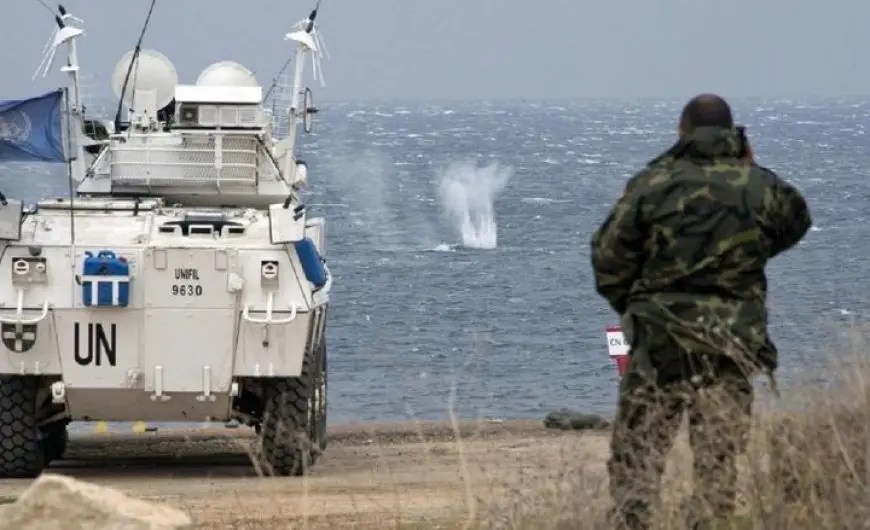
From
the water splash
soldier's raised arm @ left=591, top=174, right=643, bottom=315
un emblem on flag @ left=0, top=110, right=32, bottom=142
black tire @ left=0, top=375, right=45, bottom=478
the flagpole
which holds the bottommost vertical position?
the water splash

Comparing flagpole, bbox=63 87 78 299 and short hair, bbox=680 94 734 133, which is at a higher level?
short hair, bbox=680 94 734 133

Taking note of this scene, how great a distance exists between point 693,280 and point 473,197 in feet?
231

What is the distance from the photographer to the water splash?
63.6 metres

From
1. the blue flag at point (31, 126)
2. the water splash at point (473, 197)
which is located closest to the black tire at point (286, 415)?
the blue flag at point (31, 126)

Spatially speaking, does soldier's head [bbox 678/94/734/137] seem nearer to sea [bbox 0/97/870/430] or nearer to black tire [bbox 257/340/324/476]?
sea [bbox 0/97/870/430]

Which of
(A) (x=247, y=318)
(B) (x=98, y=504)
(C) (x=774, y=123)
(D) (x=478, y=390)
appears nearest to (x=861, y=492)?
(B) (x=98, y=504)

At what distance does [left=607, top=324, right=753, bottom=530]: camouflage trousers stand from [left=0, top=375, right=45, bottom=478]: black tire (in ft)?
24.7

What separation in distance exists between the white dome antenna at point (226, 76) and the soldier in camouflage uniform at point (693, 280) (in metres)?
10.0

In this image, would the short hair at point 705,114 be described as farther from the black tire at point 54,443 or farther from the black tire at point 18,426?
the black tire at point 54,443

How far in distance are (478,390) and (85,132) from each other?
1103 centimetres

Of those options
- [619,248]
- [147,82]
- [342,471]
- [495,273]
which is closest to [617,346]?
[342,471]

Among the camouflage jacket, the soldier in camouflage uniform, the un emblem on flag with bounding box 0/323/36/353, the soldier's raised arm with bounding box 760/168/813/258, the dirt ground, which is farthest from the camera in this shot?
the un emblem on flag with bounding box 0/323/36/353

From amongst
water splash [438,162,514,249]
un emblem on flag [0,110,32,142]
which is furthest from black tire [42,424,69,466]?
water splash [438,162,514,249]

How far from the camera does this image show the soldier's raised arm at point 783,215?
8336mm
